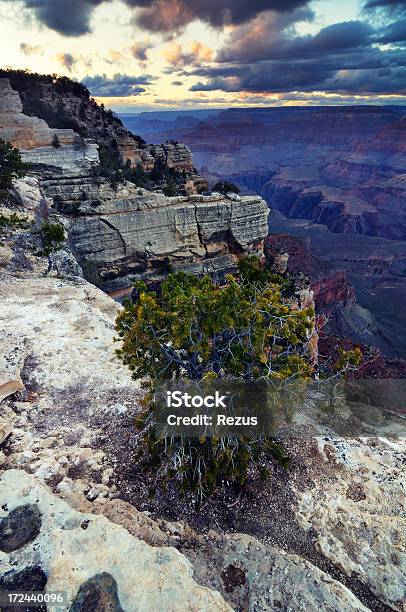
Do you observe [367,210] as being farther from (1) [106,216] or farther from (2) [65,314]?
(2) [65,314]

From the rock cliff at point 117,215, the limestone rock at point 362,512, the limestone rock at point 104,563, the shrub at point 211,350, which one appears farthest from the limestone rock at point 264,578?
the rock cliff at point 117,215

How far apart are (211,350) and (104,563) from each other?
15.8 ft

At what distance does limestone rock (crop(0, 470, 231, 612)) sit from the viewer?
6.73 meters

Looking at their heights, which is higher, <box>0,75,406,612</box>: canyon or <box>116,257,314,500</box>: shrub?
<box>116,257,314,500</box>: shrub

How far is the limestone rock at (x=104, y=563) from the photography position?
22.1 ft

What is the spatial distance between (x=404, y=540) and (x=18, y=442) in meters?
9.87

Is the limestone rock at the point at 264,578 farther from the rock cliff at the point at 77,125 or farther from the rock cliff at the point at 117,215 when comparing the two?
the rock cliff at the point at 77,125

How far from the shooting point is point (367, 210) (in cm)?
17062

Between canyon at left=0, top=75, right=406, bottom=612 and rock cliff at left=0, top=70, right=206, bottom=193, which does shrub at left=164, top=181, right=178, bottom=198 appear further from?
canyon at left=0, top=75, right=406, bottom=612

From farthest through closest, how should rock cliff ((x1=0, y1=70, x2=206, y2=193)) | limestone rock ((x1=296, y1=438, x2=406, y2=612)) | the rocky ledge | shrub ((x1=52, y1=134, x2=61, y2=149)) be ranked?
rock cliff ((x1=0, y1=70, x2=206, y2=193)) < shrub ((x1=52, y1=134, x2=61, y2=149)) < limestone rock ((x1=296, y1=438, x2=406, y2=612)) < the rocky ledge

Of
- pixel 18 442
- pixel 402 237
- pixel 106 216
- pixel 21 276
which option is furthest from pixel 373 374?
pixel 402 237

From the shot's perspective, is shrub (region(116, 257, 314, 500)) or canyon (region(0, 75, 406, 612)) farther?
shrub (region(116, 257, 314, 500))

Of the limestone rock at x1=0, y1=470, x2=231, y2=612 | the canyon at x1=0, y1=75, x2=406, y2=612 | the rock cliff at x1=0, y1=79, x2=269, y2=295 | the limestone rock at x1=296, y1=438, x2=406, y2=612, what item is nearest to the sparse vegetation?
the canyon at x1=0, y1=75, x2=406, y2=612

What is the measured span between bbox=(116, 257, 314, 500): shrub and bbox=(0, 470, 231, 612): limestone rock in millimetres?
1586
